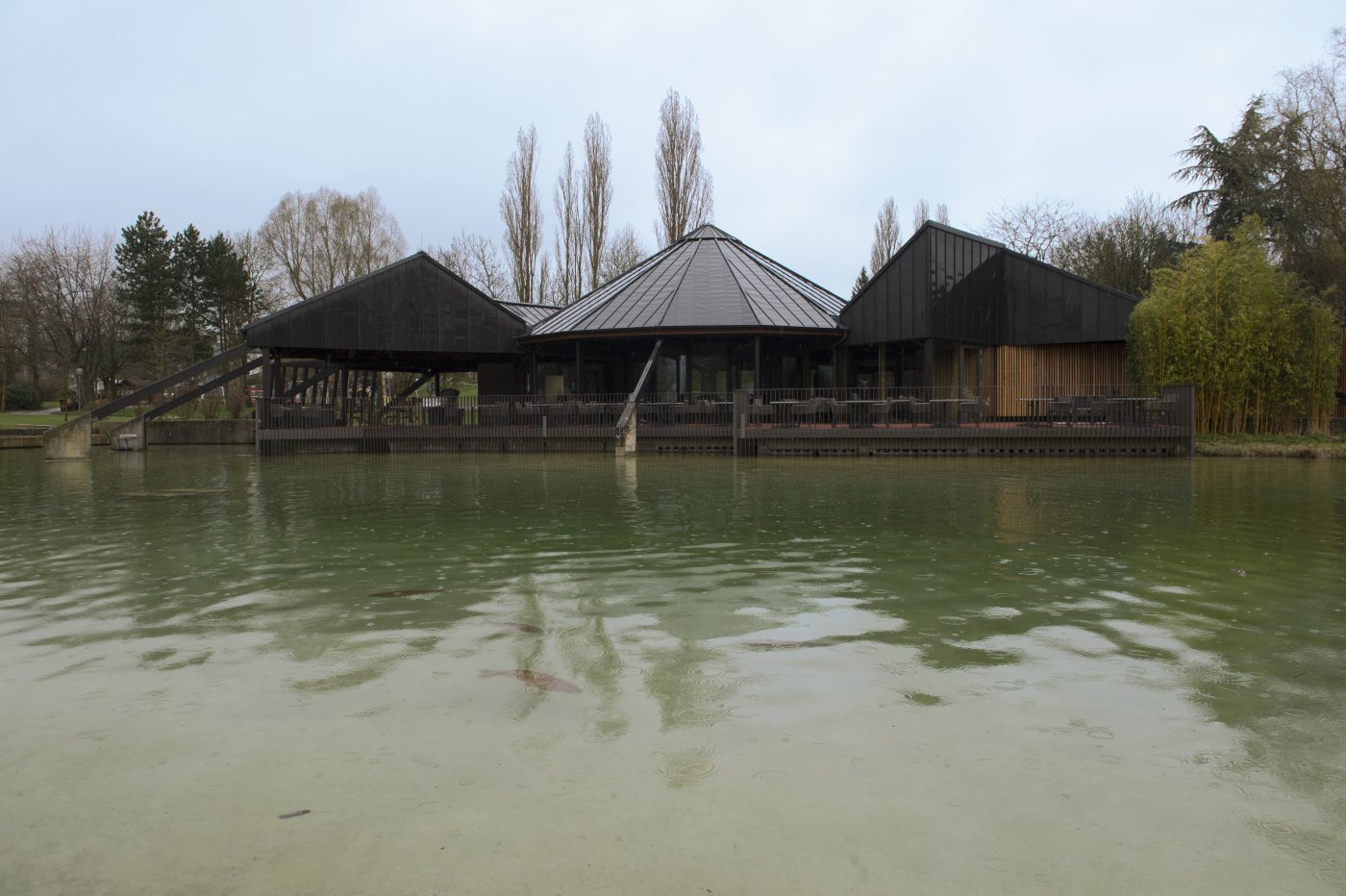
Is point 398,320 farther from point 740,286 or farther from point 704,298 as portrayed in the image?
point 740,286

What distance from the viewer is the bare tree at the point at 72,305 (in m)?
43.1

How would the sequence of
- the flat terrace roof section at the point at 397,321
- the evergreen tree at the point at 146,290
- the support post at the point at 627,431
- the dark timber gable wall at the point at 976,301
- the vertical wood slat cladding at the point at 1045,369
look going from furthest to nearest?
1. the evergreen tree at the point at 146,290
2. the flat terrace roof section at the point at 397,321
3. the vertical wood slat cladding at the point at 1045,369
4. the dark timber gable wall at the point at 976,301
5. the support post at the point at 627,431

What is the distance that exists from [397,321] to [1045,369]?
19.0 meters

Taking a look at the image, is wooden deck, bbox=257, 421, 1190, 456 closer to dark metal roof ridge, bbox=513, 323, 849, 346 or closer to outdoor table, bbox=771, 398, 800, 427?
outdoor table, bbox=771, 398, 800, 427

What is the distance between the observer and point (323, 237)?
4588 centimetres

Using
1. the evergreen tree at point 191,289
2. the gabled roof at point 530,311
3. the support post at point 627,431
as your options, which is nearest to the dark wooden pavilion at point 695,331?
the support post at point 627,431

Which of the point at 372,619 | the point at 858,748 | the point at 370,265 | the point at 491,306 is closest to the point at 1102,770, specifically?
the point at 858,748

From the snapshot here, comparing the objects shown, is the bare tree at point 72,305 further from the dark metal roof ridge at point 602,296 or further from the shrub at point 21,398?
the dark metal roof ridge at point 602,296

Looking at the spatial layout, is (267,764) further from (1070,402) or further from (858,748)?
(1070,402)

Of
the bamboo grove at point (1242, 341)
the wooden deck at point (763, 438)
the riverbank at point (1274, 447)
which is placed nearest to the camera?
the riverbank at point (1274, 447)

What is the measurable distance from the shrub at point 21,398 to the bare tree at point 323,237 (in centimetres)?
1404

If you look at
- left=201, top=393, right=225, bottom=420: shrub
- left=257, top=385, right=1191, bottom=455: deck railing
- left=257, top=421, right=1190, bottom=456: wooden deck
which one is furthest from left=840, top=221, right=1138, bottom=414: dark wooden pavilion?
left=201, top=393, right=225, bottom=420: shrub

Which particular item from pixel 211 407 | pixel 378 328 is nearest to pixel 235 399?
pixel 211 407

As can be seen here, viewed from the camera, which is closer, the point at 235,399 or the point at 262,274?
the point at 235,399
